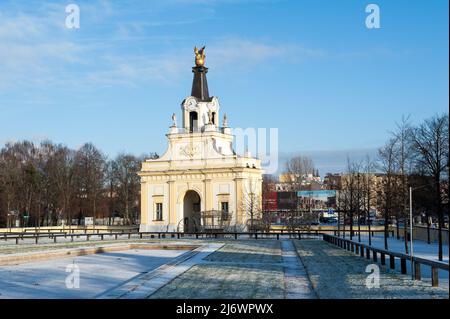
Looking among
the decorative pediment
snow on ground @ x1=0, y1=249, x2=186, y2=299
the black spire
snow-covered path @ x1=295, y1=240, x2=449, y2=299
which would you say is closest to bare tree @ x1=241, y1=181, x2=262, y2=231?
the decorative pediment

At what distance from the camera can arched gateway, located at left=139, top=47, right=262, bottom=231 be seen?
6788 centimetres

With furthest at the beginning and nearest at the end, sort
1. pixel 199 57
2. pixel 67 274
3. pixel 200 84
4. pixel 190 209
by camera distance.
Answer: pixel 199 57
pixel 200 84
pixel 190 209
pixel 67 274

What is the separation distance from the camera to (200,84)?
251 ft

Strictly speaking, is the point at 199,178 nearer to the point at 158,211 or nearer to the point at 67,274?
the point at 158,211

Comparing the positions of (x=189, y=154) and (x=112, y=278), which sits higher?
(x=189, y=154)

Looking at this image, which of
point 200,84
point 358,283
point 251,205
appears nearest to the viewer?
point 358,283

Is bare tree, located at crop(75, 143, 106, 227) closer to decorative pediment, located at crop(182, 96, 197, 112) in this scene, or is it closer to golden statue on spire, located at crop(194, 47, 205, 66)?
decorative pediment, located at crop(182, 96, 197, 112)

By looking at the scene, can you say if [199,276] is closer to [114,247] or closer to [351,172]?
[114,247]

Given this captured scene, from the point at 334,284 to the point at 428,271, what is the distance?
16.0 ft

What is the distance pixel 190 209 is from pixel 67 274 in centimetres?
5204

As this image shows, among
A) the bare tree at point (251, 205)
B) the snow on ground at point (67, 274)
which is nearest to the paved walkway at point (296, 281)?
the snow on ground at point (67, 274)

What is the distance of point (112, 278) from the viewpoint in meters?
21.7

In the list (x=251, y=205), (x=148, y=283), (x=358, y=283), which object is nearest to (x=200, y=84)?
(x=251, y=205)
